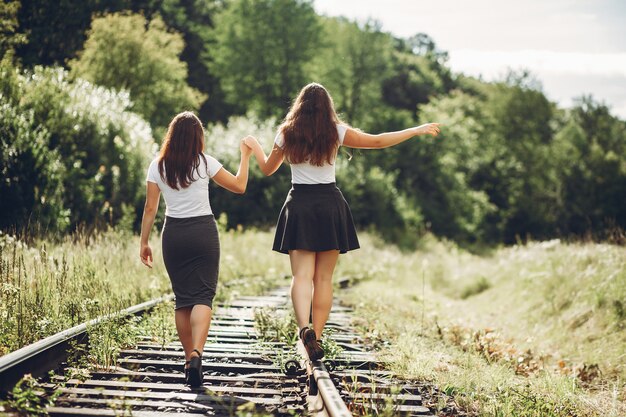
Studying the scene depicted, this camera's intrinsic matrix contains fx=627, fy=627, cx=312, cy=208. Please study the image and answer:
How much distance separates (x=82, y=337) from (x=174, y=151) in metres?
1.73

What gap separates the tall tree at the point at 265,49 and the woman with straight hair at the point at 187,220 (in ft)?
127

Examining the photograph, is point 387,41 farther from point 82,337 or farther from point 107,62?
point 82,337

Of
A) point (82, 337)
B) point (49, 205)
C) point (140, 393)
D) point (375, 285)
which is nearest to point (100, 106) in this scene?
point (49, 205)

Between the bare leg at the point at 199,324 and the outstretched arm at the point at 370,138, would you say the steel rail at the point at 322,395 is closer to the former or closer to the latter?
the bare leg at the point at 199,324

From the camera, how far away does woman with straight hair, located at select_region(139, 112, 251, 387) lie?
15.6 ft

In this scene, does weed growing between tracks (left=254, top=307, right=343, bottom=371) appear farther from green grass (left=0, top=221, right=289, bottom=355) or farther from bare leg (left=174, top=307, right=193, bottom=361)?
green grass (left=0, top=221, right=289, bottom=355)

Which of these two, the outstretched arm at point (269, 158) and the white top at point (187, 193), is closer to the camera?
the white top at point (187, 193)

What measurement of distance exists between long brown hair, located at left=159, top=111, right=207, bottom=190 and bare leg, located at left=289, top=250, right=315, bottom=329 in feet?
3.50

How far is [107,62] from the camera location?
2881 centimetres

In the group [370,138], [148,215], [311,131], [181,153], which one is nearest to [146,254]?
[148,215]

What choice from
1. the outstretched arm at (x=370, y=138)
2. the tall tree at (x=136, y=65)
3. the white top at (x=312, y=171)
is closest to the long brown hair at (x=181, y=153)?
the white top at (x=312, y=171)

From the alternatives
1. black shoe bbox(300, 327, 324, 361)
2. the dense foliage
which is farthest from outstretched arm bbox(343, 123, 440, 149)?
the dense foliage

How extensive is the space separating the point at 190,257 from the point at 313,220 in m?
1.00

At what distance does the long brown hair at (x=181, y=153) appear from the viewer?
15.5ft
